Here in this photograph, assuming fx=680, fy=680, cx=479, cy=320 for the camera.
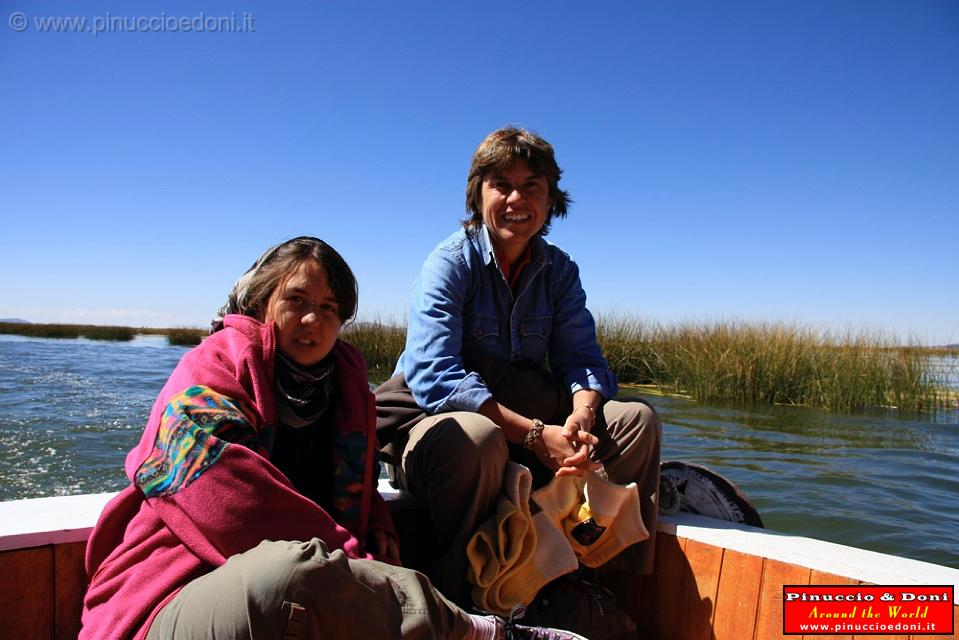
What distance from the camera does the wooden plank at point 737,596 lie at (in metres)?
1.69

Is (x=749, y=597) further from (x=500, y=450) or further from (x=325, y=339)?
(x=325, y=339)

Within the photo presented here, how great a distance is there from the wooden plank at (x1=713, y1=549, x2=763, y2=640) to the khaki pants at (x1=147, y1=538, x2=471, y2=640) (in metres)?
0.95

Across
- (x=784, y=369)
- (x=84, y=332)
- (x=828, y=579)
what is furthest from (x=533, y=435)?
(x=84, y=332)

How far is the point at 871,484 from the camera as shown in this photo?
4.64 metres

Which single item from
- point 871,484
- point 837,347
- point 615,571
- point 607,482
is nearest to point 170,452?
point 607,482

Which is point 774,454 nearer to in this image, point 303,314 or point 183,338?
point 303,314

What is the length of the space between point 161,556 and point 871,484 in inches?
188

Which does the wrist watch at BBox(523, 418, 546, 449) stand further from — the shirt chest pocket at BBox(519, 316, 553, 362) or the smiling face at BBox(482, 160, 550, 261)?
the smiling face at BBox(482, 160, 550, 261)

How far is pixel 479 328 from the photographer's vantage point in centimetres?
206

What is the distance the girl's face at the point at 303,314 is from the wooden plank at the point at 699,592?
1138 millimetres

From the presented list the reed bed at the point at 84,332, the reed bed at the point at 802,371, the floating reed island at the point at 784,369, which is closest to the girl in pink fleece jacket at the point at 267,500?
the floating reed island at the point at 784,369

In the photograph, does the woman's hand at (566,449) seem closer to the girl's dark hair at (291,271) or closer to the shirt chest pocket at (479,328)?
the shirt chest pocket at (479,328)

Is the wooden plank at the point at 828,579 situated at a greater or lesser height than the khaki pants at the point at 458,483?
lesser

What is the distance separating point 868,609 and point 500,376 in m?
1.07
